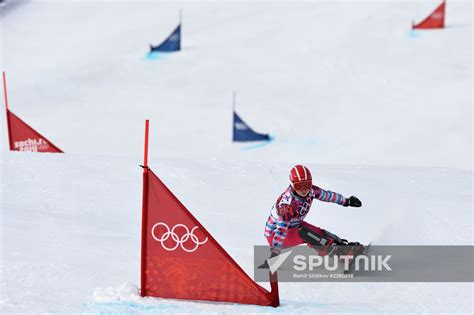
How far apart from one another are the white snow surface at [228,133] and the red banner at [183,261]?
3.4 inches

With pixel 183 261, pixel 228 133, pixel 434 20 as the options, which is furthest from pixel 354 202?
pixel 434 20

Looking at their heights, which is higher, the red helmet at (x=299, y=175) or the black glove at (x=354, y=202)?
the red helmet at (x=299, y=175)

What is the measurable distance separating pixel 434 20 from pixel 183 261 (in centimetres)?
1699

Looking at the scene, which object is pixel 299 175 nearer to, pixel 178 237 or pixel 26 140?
pixel 178 237

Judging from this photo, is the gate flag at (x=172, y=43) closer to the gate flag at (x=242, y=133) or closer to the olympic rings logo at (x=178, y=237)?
the gate flag at (x=242, y=133)

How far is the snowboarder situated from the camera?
192 inches

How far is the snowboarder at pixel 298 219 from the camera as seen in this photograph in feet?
16.0

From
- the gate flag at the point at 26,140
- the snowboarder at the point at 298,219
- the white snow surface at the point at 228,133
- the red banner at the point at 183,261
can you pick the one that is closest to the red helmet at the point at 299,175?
the snowboarder at the point at 298,219

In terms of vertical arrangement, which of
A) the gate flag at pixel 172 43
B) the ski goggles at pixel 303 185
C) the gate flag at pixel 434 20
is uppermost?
the gate flag at pixel 434 20

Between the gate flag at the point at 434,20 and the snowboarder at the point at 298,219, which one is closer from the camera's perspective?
the snowboarder at the point at 298,219

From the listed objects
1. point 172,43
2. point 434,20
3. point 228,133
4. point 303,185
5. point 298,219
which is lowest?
point 228,133

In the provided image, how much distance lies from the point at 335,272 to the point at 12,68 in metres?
16.7

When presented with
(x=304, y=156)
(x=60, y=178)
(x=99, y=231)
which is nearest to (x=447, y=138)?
(x=304, y=156)

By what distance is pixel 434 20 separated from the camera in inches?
766
